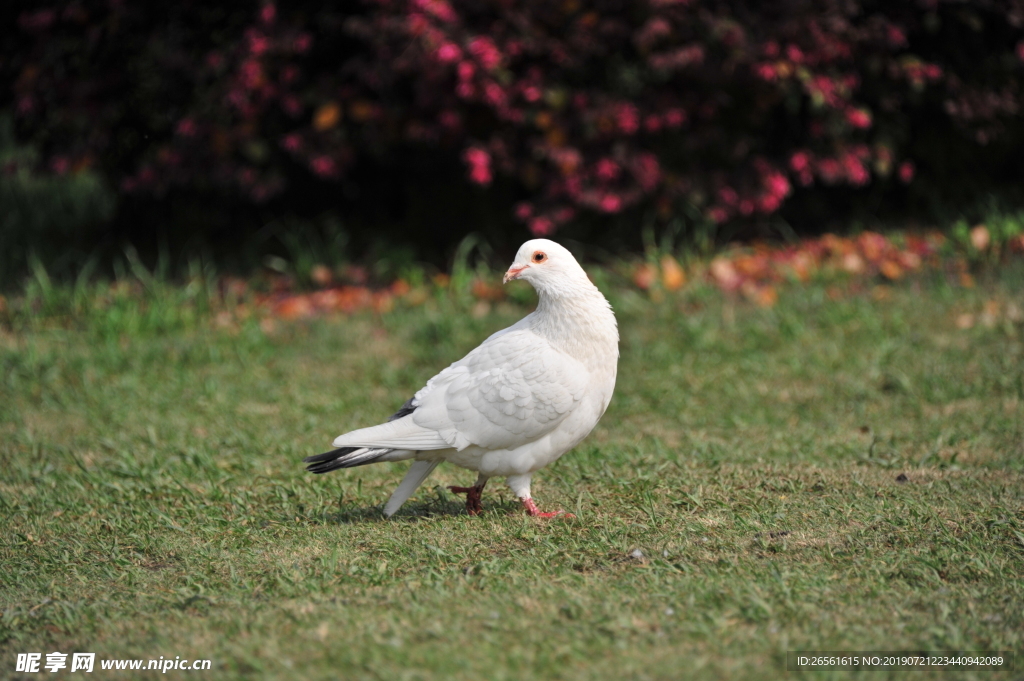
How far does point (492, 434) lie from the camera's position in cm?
360

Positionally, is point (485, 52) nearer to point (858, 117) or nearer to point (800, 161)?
point (800, 161)

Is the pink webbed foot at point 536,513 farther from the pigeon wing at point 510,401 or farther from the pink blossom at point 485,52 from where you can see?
the pink blossom at point 485,52

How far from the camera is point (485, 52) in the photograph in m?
6.12

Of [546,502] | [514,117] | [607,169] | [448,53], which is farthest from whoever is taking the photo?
[607,169]

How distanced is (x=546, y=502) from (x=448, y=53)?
124 inches

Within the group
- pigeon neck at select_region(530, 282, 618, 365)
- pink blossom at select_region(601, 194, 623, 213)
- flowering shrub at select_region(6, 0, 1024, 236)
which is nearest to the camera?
pigeon neck at select_region(530, 282, 618, 365)

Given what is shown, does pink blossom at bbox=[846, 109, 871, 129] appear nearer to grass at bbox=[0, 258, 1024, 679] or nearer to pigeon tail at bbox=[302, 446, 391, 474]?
grass at bbox=[0, 258, 1024, 679]

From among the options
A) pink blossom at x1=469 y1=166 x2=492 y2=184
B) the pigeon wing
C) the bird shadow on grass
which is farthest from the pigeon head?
pink blossom at x1=469 y1=166 x2=492 y2=184

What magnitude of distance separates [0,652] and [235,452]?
6.31 feet

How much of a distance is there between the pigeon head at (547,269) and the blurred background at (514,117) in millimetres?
2739

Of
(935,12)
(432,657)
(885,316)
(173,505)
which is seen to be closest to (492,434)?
(432,657)

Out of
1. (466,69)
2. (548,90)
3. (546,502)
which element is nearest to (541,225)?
(548,90)

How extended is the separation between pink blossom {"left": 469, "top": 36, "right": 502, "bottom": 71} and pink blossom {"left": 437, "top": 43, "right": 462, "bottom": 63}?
106 mm

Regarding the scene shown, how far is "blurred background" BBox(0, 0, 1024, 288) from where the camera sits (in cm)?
648
